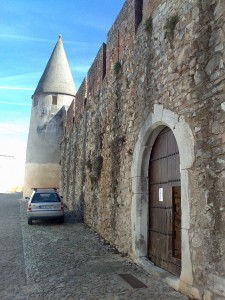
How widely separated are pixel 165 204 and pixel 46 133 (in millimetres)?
20415

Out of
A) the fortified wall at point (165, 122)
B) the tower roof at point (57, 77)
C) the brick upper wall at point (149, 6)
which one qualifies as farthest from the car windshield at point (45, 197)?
the tower roof at point (57, 77)

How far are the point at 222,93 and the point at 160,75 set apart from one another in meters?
2.00

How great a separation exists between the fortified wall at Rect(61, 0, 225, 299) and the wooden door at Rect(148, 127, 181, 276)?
0.20 meters

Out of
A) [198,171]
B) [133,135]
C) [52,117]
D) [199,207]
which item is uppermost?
[52,117]

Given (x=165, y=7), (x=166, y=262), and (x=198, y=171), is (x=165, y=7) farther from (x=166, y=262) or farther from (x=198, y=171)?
(x=166, y=262)

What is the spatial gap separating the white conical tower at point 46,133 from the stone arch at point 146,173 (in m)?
18.6

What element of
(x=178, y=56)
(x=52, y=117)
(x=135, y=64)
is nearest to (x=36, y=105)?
(x=52, y=117)

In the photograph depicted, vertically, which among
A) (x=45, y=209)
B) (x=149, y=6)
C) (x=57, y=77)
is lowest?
(x=45, y=209)

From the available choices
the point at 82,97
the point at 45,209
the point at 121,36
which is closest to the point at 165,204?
the point at 121,36

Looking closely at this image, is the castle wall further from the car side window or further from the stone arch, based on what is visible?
the stone arch

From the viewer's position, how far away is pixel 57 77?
1029 inches

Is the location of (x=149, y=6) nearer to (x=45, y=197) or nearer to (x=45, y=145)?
(x=45, y=197)

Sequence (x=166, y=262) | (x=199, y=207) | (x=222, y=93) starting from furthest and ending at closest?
1. (x=166, y=262)
2. (x=199, y=207)
3. (x=222, y=93)

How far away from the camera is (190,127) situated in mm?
4754
